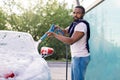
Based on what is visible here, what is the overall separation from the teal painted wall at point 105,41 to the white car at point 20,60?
3.38ft

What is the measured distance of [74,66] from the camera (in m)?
6.04

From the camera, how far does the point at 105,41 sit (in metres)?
7.31

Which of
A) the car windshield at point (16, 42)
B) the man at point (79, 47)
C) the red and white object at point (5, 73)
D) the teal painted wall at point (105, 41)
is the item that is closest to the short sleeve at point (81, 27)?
the man at point (79, 47)

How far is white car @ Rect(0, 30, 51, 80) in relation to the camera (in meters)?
6.22

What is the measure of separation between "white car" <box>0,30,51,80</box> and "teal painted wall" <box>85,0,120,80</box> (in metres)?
1.03

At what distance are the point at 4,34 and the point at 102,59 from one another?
6.24 ft

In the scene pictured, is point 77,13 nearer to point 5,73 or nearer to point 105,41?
point 5,73

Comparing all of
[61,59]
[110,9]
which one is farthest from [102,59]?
[61,59]

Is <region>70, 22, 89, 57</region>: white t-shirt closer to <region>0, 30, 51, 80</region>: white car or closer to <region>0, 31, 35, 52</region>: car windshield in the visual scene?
<region>0, 30, 51, 80</region>: white car

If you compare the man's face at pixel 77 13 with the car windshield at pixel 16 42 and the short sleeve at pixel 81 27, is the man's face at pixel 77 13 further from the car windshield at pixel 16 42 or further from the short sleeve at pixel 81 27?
the car windshield at pixel 16 42

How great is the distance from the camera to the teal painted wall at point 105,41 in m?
6.34

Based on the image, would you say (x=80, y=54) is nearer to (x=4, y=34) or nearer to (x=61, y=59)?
(x=4, y=34)

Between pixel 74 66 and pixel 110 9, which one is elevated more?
pixel 110 9

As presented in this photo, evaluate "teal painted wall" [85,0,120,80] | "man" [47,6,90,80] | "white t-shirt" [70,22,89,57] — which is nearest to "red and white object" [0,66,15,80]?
"man" [47,6,90,80]
